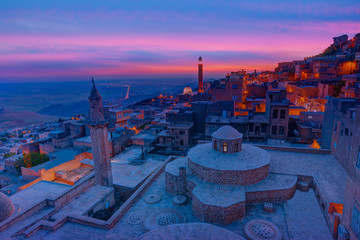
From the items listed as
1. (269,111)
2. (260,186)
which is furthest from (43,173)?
(269,111)

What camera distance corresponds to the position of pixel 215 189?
545 inches

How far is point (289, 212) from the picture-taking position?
1294 centimetres

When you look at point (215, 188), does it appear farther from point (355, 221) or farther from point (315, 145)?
point (315, 145)

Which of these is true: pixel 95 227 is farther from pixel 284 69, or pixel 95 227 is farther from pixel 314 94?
pixel 284 69

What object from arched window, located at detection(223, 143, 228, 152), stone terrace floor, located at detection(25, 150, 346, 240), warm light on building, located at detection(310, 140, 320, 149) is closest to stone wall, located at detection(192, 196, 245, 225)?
stone terrace floor, located at detection(25, 150, 346, 240)

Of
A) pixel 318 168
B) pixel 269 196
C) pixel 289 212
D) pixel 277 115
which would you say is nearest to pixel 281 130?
pixel 277 115

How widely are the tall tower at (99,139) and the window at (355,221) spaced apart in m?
15.6

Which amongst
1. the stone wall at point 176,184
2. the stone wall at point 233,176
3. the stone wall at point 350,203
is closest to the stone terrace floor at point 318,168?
the stone wall at point 233,176

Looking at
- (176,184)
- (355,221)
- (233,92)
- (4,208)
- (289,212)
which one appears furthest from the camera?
(233,92)

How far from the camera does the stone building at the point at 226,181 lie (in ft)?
40.7

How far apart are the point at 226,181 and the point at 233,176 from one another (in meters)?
0.60

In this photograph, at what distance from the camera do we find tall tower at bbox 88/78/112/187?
53.2 feet

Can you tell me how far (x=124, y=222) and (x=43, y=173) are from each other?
48.5 feet

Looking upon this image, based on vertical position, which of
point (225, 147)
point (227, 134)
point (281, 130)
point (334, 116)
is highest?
point (334, 116)
